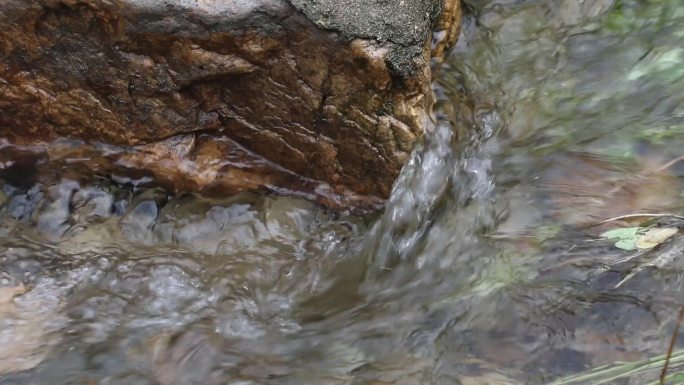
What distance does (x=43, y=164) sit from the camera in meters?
2.66

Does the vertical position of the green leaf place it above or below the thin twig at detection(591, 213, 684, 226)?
below

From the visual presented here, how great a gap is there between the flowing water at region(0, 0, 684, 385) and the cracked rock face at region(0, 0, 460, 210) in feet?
0.42

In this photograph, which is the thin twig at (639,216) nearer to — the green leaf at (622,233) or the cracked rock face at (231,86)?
the green leaf at (622,233)

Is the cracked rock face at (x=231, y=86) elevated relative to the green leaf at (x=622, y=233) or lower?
elevated

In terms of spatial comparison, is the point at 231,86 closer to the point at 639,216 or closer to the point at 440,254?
the point at 440,254

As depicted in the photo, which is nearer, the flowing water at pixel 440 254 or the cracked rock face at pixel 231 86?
the flowing water at pixel 440 254

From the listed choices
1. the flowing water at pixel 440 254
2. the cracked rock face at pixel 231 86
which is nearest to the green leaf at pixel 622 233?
the flowing water at pixel 440 254

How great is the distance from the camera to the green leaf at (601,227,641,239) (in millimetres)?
2150

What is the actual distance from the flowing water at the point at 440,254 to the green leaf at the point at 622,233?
0.04m

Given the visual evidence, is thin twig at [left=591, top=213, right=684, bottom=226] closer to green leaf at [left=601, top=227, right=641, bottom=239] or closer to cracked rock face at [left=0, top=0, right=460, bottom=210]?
green leaf at [left=601, top=227, right=641, bottom=239]

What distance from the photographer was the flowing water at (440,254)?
2.00 metres

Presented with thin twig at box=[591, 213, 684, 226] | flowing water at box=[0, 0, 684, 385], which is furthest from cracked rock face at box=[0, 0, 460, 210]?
thin twig at box=[591, 213, 684, 226]

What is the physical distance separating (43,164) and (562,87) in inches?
81.7

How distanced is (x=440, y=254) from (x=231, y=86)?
0.95 m
